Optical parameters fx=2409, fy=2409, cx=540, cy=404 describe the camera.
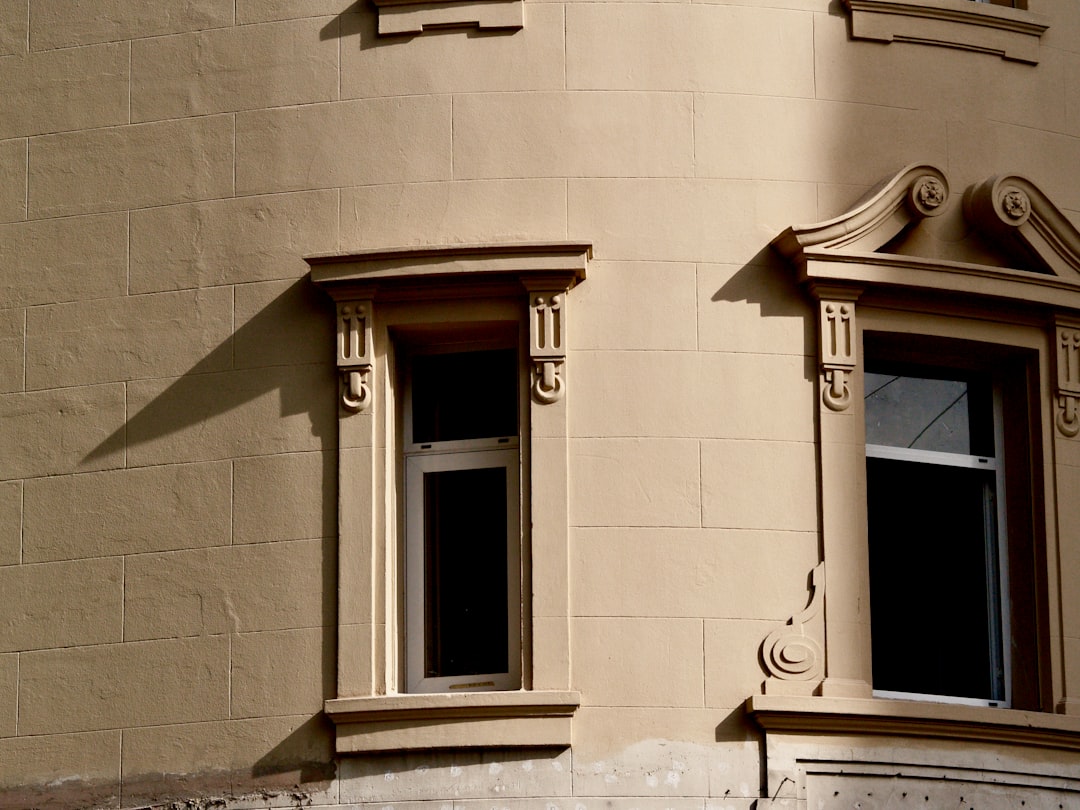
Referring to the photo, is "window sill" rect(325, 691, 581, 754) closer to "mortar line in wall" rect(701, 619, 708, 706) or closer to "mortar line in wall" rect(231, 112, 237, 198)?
"mortar line in wall" rect(701, 619, 708, 706)

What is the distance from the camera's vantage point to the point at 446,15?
17.2m

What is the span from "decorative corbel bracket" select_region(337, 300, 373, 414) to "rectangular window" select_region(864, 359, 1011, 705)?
11.9 feet

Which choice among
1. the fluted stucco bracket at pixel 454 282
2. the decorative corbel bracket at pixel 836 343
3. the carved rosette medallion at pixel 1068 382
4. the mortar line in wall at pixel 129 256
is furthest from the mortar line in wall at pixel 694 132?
the mortar line in wall at pixel 129 256

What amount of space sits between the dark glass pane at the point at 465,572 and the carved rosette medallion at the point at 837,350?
7.67ft

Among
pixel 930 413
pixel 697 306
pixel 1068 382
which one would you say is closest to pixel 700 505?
pixel 697 306

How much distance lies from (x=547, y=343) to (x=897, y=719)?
3455mm

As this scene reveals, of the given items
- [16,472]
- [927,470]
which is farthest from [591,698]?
[16,472]

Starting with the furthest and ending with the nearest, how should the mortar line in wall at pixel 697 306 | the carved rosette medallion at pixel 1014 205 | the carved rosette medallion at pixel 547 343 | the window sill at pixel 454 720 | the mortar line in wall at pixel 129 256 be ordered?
the mortar line in wall at pixel 129 256, the carved rosette medallion at pixel 1014 205, the mortar line in wall at pixel 697 306, the carved rosette medallion at pixel 547 343, the window sill at pixel 454 720

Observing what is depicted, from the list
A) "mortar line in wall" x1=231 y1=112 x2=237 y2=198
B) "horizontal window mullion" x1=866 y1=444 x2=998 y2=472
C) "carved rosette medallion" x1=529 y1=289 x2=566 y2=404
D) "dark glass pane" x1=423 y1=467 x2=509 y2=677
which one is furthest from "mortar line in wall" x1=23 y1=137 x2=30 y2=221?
"horizontal window mullion" x1=866 y1=444 x2=998 y2=472

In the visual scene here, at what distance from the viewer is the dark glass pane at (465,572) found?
54.5ft

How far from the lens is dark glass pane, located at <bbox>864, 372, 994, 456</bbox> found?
57.1 feet

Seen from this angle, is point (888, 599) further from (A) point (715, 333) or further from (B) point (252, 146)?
(B) point (252, 146)

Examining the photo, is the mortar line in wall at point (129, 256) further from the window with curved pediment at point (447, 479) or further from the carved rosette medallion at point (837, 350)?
the carved rosette medallion at point (837, 350)

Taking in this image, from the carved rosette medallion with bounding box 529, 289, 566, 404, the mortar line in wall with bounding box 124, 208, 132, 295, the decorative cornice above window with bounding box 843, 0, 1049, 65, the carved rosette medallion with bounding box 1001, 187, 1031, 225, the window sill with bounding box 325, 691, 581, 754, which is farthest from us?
the decorative cornice above window with bounding box 843, 0, 1049, 65
